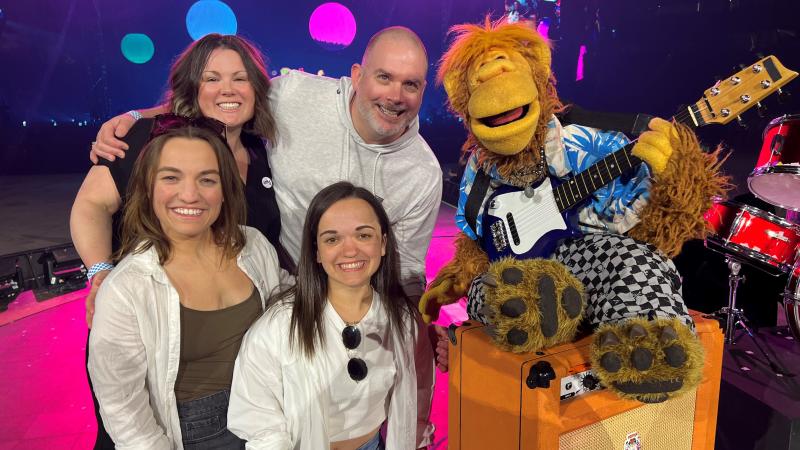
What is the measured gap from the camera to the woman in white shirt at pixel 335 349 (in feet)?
5.02

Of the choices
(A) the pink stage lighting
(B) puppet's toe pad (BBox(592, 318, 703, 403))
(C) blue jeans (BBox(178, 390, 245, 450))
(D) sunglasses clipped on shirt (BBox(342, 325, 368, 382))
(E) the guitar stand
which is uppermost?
(A) the pink stage lighting

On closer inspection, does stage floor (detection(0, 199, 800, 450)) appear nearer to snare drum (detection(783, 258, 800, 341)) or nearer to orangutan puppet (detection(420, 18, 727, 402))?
snare drum (detection(783, 258, 800, 341))

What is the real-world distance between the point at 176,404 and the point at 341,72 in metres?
11.1

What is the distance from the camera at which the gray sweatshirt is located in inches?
84.1

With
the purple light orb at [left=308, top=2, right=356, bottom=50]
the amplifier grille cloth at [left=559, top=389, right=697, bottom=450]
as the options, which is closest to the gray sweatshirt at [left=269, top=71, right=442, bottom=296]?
the amplifier grille cloth at [left=559, top=389, right=697, bottom=450]

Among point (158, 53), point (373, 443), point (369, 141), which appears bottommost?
point (373, 443)

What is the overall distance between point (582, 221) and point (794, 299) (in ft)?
6.50

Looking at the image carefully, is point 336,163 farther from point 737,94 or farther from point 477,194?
point 737,94

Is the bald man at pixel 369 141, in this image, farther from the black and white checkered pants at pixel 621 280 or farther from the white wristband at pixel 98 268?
the black and white checkered pants at pixel 621 280

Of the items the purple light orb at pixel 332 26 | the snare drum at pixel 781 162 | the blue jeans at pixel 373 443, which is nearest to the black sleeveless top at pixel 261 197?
the blue jeans at pixel 373 443

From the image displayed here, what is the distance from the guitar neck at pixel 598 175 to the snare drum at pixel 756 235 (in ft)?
6.29

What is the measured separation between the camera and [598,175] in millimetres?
1390

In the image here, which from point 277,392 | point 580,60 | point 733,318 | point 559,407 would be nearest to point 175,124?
point 277,392

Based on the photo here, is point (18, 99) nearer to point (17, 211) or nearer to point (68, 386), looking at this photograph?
point (17, 211)
